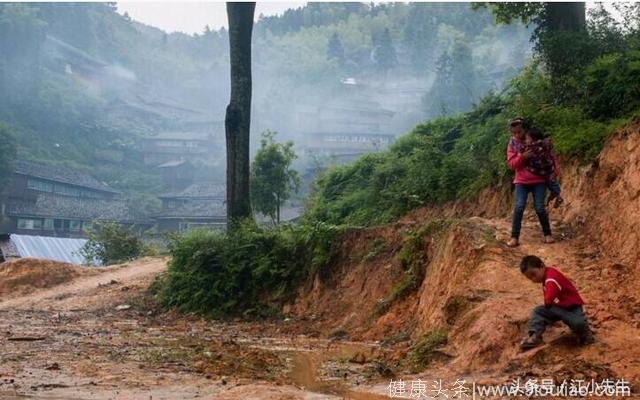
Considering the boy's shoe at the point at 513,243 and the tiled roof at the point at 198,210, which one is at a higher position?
the tiled roof at the point at 198,210

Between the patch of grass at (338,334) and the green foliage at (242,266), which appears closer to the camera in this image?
the patch of grass at (338,334)

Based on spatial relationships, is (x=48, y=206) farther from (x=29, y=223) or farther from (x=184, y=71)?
(x=184, y=71)

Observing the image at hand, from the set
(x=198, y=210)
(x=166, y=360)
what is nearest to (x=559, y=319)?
(x=166, y=360)

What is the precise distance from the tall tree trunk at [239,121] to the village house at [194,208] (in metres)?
26.4

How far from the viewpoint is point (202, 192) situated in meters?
51.6

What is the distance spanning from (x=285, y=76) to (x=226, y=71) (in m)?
11.5

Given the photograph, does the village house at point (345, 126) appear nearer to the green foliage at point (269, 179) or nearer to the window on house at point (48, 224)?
the window on house at point (48, 224)

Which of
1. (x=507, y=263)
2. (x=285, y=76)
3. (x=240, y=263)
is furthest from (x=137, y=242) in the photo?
(x=285, y=76)

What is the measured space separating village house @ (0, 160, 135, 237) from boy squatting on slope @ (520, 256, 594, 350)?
130 feet

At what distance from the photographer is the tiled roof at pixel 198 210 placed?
4709 centimetres

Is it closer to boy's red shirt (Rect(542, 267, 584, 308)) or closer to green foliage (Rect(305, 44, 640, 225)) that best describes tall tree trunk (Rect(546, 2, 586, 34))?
green foliage (Rect(305, 44, 640, 225))

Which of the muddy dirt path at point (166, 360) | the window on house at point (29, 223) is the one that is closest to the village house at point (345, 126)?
the window on house at point (29, 223)

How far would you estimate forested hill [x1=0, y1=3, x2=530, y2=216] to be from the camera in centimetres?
5762

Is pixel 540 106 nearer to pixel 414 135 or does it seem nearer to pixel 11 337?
pixel 414 135
